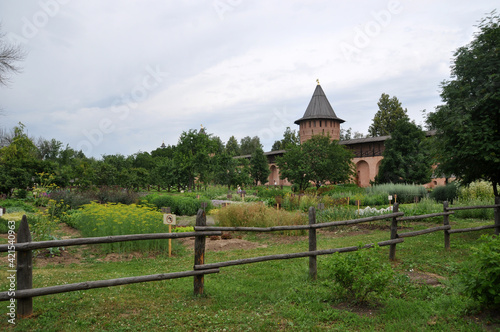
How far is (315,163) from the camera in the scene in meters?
23.5

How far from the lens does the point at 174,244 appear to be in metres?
8.31

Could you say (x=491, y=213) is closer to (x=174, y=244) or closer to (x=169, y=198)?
(x=174, y=244)

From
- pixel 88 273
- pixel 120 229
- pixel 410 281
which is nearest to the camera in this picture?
pixel 410 281

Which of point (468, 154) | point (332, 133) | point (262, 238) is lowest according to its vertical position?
point (262, 238)

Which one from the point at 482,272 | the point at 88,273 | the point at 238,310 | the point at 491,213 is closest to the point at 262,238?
the point at 88,273

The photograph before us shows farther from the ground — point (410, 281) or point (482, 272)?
point (482, 272)

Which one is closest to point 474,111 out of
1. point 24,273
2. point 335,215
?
point 335,215

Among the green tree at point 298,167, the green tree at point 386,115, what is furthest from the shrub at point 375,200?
the green tree at point 386,115

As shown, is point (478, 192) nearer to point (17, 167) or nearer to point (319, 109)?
point (17, 167)

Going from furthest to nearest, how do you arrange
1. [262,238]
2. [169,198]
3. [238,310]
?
[169,198] → [262,238] → [238,310]

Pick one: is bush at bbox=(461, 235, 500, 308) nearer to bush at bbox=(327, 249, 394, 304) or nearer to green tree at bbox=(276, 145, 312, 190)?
bush at bbox=(327, 249, 394, 304)

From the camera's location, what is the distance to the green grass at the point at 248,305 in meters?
3.70

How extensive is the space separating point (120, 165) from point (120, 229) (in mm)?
28531

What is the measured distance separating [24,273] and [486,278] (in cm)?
484
